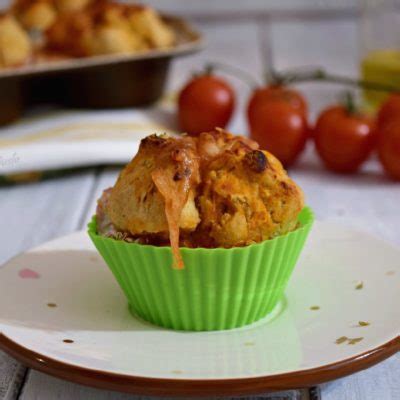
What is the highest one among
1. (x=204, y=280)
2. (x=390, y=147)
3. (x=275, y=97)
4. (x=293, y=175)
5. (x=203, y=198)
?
(x=203, y=198)

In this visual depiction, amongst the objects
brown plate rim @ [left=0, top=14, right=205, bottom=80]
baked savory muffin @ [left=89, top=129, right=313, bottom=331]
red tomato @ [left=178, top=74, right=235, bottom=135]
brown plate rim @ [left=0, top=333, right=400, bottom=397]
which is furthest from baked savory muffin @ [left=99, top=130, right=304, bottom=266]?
red tomato @ [left=178, top=74, right=235, bottom=135]

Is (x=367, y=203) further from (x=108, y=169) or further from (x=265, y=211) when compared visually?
(x=265, y=211)

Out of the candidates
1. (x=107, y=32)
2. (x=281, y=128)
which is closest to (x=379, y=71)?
(x=281, y=128)

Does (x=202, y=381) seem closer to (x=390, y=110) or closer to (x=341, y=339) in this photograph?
(x=341, y=339)

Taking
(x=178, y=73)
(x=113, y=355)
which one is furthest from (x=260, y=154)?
(x=178, y=73)

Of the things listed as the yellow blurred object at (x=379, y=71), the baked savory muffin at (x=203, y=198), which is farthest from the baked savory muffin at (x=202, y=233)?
the yellow blurred object at (x=379, y=71)

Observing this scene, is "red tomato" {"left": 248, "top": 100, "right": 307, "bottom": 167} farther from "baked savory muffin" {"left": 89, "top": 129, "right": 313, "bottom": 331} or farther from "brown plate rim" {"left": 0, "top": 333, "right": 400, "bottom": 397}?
"brown plate rim" {"left": 0, "top": 333, "right": 400, "bottom": 397}

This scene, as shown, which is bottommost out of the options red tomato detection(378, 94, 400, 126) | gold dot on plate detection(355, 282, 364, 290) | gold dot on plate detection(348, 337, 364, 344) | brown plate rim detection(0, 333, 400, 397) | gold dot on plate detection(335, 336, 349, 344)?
red tomato detection(378, 94, 400, 126)
